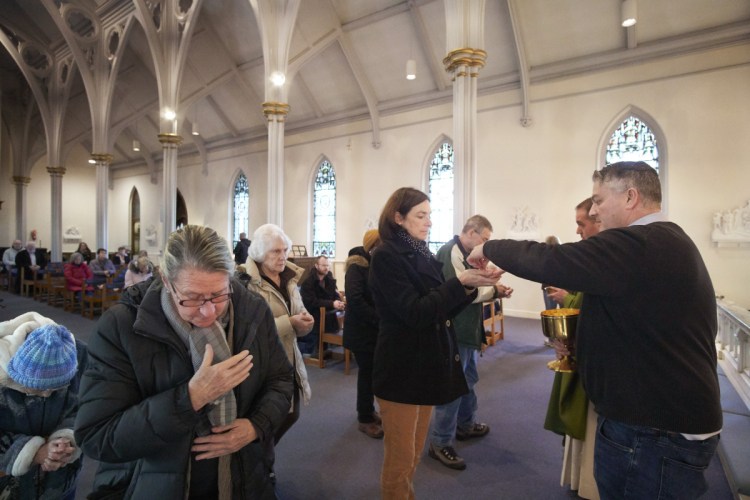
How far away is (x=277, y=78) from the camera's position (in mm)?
8656

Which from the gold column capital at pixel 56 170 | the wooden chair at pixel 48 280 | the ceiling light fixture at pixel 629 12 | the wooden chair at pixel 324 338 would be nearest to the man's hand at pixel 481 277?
the wooden chair at pixel 324 338

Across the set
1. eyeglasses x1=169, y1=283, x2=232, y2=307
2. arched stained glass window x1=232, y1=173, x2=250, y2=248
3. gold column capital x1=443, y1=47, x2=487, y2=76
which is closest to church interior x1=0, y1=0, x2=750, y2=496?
gold column capital x1=443, y1=47, x2=487, y2=76

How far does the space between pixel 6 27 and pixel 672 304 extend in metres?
21.5

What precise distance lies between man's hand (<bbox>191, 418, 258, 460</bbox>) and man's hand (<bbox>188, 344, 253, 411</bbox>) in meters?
0.15

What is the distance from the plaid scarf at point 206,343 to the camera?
4.15ft

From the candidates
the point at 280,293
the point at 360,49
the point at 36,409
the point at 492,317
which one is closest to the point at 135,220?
the point at 360,49

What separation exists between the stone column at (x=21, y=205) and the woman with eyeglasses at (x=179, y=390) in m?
22.8

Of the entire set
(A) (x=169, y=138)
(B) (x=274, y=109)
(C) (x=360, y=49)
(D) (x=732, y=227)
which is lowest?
(D) (x=732, y=227)

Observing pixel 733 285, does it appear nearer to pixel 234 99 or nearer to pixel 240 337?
pixel 240 337

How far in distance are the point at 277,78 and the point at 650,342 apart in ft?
28.8

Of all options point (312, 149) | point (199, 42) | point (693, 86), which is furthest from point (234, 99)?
point (693, 86)

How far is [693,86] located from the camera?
7.96 metres

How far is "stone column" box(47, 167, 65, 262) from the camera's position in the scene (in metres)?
15.7

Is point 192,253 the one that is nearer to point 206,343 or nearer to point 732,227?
point 206,343
